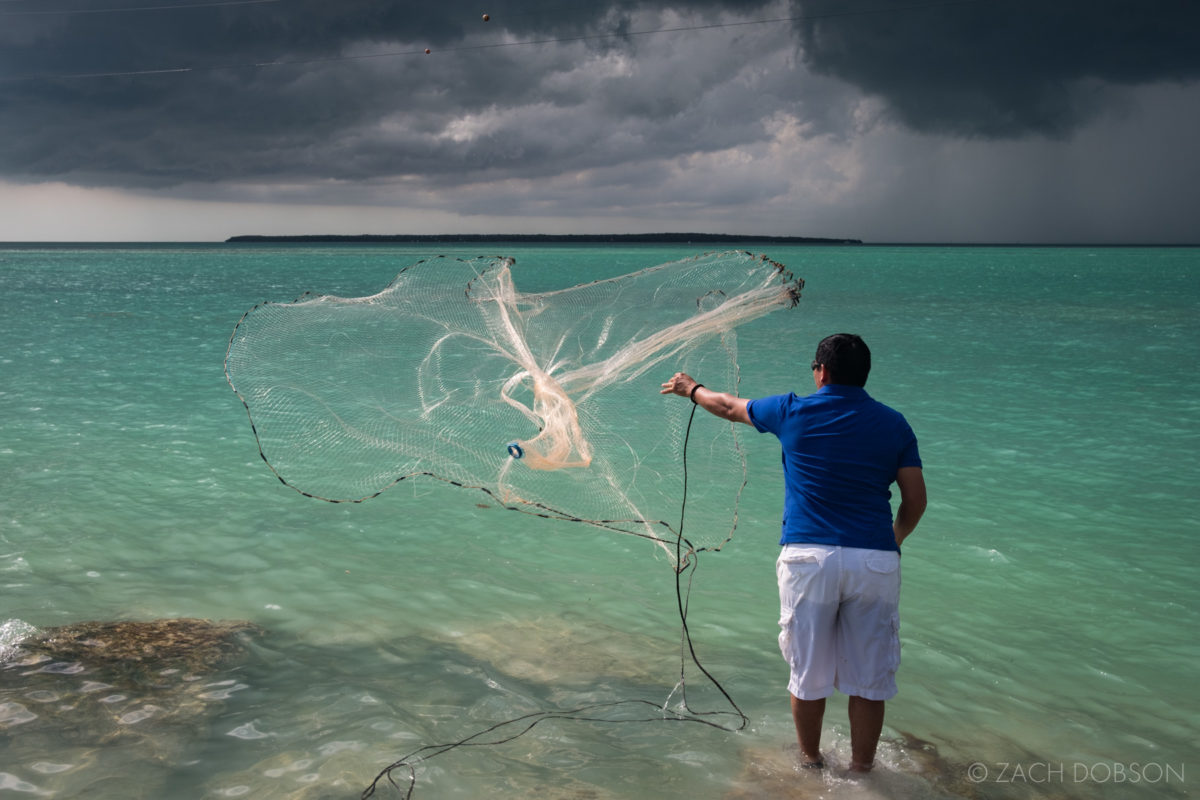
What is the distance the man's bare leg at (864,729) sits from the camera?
3.48 meters

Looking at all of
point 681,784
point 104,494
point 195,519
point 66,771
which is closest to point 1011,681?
point 681,784

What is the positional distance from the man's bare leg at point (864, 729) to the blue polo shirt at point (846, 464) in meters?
0.65

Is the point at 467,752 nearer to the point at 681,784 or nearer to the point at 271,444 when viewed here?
the point at 681,784

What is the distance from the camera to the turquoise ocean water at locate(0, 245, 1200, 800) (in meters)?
3.86

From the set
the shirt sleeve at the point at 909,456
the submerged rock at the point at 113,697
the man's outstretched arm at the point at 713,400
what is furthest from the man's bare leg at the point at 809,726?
the submerged rock at the point at 113,697

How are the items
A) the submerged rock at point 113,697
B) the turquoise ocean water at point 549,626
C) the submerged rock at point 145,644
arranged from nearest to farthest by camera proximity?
the submerged rock at point 113,697
the turquoise ocean water at point 549,626
the submerged rock at point 145,644

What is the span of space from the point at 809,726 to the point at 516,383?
2.51 meters

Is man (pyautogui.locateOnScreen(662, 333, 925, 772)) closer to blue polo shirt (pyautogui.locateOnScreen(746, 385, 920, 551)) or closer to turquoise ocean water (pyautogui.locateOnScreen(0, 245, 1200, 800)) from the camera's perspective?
blue polo shirt (pyautogui.locateOnScreen(746, 385, 920, 551))

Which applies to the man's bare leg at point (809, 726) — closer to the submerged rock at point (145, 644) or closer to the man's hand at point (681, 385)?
the man's hand at point (681, 385)

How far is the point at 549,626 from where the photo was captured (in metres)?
5.51

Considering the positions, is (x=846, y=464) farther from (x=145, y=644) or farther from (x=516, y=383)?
(x=145, y=644)

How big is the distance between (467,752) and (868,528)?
2040 mm

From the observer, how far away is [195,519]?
24.8ft

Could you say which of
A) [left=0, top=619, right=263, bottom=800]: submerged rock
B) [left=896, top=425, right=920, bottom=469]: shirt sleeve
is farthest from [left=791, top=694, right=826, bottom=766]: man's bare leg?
[left=0, top=619, right=263, bottom=800]: submerged rock
